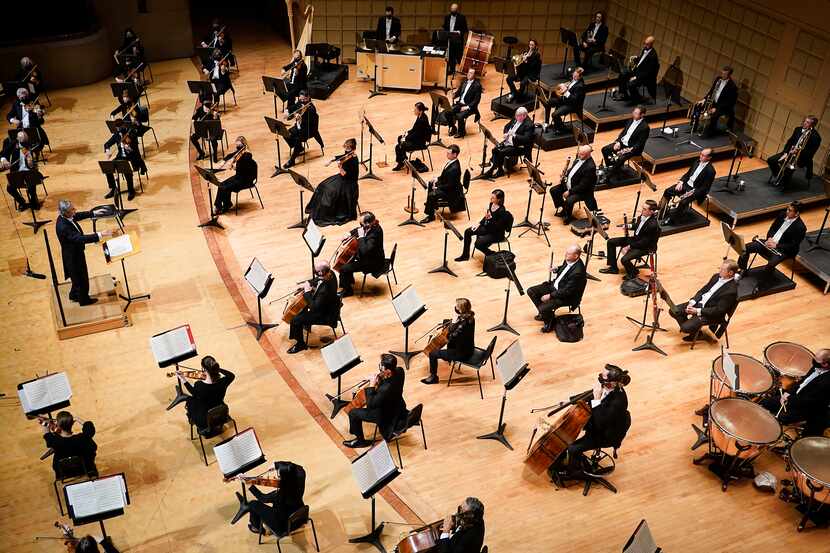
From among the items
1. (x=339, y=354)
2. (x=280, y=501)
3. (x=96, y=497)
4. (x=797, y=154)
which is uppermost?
(x=797, y=154)

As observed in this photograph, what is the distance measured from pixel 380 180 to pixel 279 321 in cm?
421

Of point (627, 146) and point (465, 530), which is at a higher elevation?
point (627, 146)

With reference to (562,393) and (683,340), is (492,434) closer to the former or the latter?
(562,393)

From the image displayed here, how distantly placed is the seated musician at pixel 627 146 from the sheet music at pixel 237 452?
8.94 m

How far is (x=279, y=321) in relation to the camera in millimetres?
11234

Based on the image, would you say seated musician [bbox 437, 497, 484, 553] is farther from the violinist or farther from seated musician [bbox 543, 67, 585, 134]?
seated musician [bbox 543, 67, 585, 134]

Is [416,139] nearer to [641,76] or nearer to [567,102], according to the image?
[567,102]

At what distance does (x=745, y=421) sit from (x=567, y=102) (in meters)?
8.57

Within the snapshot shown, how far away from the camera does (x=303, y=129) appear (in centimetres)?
1462

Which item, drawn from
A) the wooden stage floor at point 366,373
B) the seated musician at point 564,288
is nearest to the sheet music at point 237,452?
the wooden stage floor at point 366,373

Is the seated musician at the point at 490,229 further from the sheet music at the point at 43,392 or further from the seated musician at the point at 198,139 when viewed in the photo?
the sheet music at the point at 43,392

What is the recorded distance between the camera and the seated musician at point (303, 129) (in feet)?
47.5

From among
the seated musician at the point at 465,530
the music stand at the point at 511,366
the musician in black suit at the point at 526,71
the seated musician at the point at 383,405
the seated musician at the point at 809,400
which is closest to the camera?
the seated musician at the point at 465,530

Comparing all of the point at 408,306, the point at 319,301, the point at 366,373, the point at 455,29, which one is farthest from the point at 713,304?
the point at 455,29
